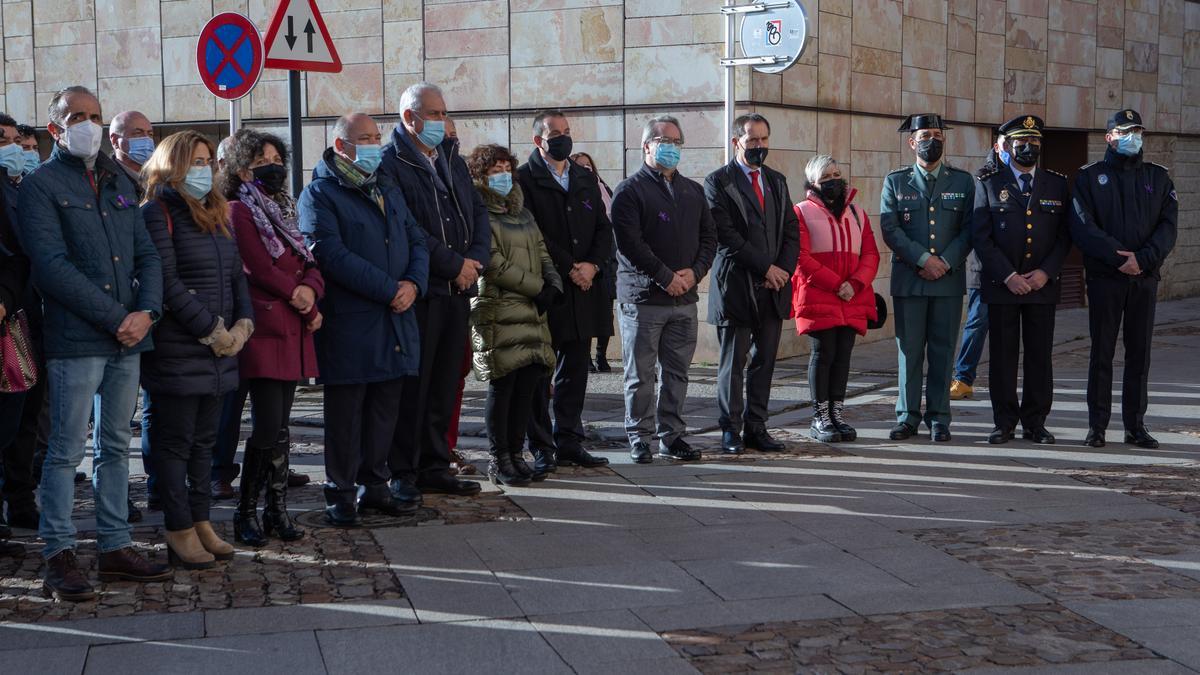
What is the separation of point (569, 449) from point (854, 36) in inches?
282

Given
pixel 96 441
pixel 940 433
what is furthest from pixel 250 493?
pixel 940 433

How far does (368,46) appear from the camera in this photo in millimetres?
14695

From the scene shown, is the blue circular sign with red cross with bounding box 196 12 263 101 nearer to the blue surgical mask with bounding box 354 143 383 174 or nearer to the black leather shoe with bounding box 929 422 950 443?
the blue surgical mask with bounding box 354 143 383 174

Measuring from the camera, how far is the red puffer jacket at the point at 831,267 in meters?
9.73

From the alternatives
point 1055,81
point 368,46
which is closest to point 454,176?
point 368,46

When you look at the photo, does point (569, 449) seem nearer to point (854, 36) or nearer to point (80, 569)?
point (80, 569)

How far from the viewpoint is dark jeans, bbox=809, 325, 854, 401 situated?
973cm

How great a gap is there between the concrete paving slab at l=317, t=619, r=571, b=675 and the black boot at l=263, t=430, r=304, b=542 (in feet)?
5.02

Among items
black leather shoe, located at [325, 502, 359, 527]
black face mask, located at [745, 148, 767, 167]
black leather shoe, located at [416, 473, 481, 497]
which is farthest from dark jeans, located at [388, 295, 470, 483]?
black face mask, located at [745, 148, 767, 167]

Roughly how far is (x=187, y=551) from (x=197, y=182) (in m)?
1.56

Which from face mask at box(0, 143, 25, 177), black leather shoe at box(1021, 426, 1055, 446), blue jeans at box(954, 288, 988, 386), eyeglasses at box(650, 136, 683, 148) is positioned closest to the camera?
face mask at box(0, 143, 25, 177)

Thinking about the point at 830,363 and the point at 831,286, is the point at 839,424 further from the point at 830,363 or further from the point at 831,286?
the point at 831,286

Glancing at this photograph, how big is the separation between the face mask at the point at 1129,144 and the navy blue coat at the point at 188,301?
5760 millimetres

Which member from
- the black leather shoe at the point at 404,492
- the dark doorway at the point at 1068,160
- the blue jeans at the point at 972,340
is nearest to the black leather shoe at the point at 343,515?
the black leather shoe at the point at 404,492
